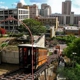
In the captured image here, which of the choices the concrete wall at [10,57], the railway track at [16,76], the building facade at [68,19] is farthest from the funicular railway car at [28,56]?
the building facade at [68,19]

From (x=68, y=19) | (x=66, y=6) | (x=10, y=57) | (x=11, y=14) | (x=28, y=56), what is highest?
(x=66, y=6)

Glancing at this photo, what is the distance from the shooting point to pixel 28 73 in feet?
44.8

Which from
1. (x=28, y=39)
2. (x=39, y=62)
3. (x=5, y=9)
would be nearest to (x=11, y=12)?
(x=5, y=9)

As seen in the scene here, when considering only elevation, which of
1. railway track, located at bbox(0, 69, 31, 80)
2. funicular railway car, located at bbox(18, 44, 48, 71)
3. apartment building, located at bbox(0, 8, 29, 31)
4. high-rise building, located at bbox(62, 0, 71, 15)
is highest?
high-rise building, located at bbox(62, 0, 71, 15)

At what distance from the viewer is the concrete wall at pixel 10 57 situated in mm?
19156

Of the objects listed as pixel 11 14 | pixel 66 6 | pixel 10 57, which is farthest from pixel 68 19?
pixel 10 57

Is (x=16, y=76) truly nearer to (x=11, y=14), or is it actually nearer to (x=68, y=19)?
(x=11, y=14)

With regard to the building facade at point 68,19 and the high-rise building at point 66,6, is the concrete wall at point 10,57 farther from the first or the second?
the high-rise building at point 66,6

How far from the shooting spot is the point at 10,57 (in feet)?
63.6

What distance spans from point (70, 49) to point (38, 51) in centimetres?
719

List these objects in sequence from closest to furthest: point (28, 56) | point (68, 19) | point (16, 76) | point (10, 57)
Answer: point (16, 76), point (28, 56), point (10, 57), point (68, 19)

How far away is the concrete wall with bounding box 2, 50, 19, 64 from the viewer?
754 inches

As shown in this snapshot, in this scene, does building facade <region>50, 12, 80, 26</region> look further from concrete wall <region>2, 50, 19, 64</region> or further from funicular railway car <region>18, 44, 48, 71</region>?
funicular railway car <region>18, 44, 48, 71</region>

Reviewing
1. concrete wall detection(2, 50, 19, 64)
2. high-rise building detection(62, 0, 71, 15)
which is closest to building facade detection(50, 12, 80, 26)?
high-rise building detection(62, 0, 71, 15)
